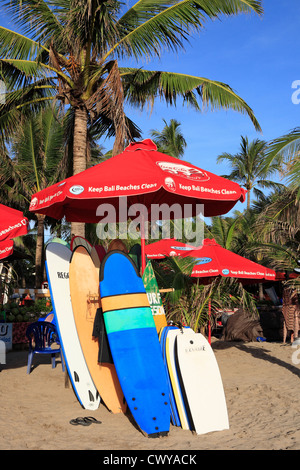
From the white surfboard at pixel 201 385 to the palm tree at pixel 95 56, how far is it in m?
5.00

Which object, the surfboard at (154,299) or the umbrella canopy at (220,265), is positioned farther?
the umbrella canopy at (220,265)

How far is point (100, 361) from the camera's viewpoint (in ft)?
15.3

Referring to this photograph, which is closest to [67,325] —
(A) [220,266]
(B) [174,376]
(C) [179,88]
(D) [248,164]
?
(B) [174,376]

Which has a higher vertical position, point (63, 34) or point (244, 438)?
point (63, 34)

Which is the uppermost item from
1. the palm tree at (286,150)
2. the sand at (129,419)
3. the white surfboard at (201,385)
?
the palm tree at (286,150)

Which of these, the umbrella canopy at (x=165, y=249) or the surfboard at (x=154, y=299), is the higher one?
the umbrella canopy at (x=165, y=249)

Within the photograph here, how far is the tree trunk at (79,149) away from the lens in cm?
891

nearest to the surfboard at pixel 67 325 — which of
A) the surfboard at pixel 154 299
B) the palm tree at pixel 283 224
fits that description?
the surfboard at pixel 154 299

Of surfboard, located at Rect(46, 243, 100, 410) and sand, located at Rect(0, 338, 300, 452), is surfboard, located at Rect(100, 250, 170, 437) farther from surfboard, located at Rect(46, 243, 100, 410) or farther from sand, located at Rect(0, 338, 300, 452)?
surfboard, located at Rect(46, 243, 100, 410)

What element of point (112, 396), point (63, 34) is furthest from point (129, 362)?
point (63, 34)
